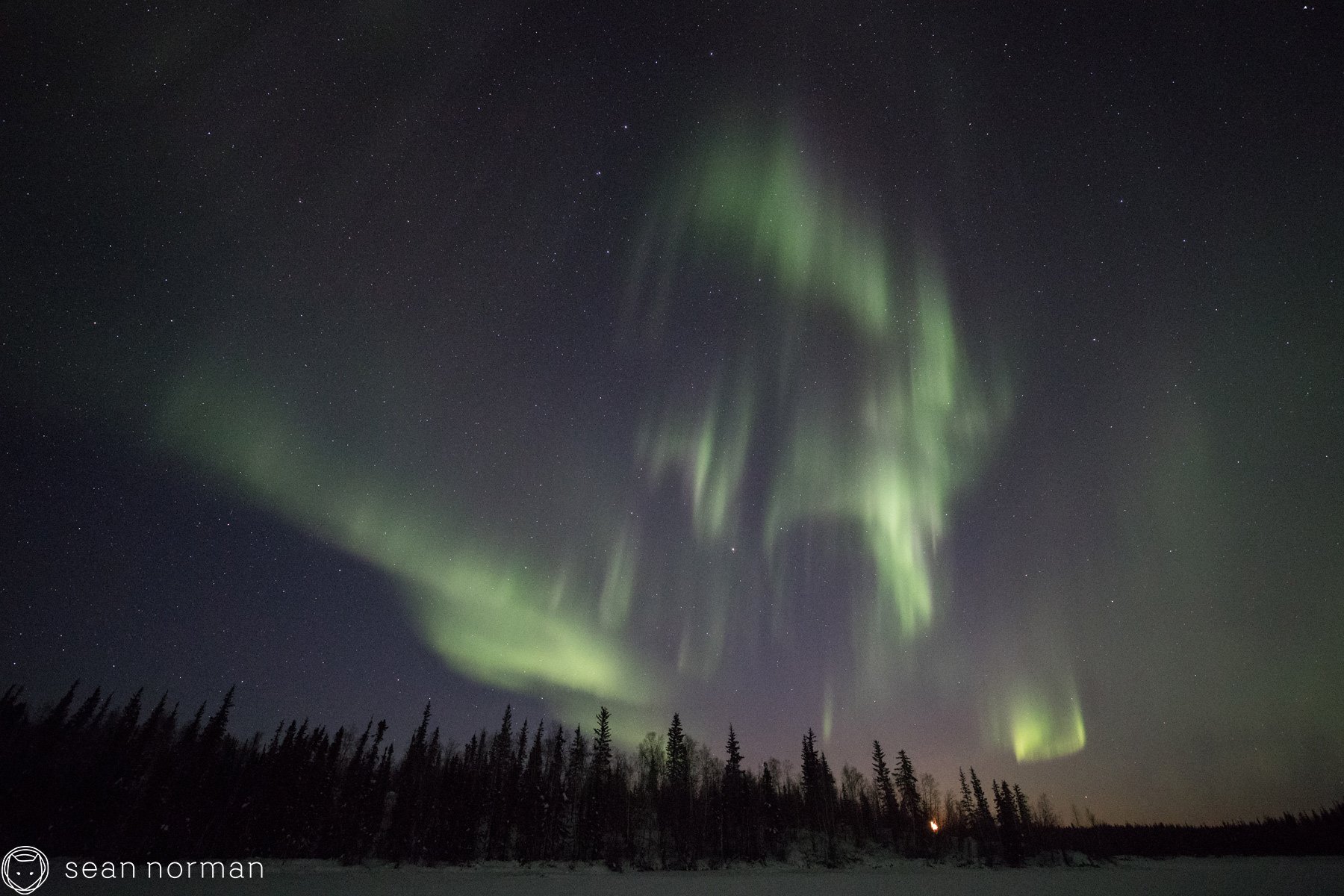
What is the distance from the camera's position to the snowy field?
4106cm

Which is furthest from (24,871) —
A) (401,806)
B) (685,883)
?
(685,883)

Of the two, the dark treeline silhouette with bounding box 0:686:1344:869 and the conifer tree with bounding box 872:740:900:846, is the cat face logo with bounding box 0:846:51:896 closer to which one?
the dark treeline silhouette with bounding box 0:686:1344:869

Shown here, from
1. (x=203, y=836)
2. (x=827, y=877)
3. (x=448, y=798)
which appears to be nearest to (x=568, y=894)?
(x=827, y=877)

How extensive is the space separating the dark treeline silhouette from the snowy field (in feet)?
25.1

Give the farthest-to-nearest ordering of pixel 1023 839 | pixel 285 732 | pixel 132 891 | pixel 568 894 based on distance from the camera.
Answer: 1. pixel 1023 839
2. pixel 285 732
3. pixel 568 894
4. pixel 132 891

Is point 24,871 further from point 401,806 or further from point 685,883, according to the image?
point 685,883

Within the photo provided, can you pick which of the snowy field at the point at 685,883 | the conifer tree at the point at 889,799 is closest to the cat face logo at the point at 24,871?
the snowy field at the point at 685,883

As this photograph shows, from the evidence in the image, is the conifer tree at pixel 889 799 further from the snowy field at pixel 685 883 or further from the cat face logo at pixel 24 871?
the cat face logo at pixel 24 871

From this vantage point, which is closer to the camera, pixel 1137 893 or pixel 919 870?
pixel 1137 893

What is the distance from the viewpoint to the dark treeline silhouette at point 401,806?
67875 mm

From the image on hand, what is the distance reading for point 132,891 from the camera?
34.3 metres

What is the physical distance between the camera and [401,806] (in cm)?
7669

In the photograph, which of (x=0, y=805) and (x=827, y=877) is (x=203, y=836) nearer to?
Result: (x=0, y=805)

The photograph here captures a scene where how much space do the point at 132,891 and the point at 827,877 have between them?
207ft
